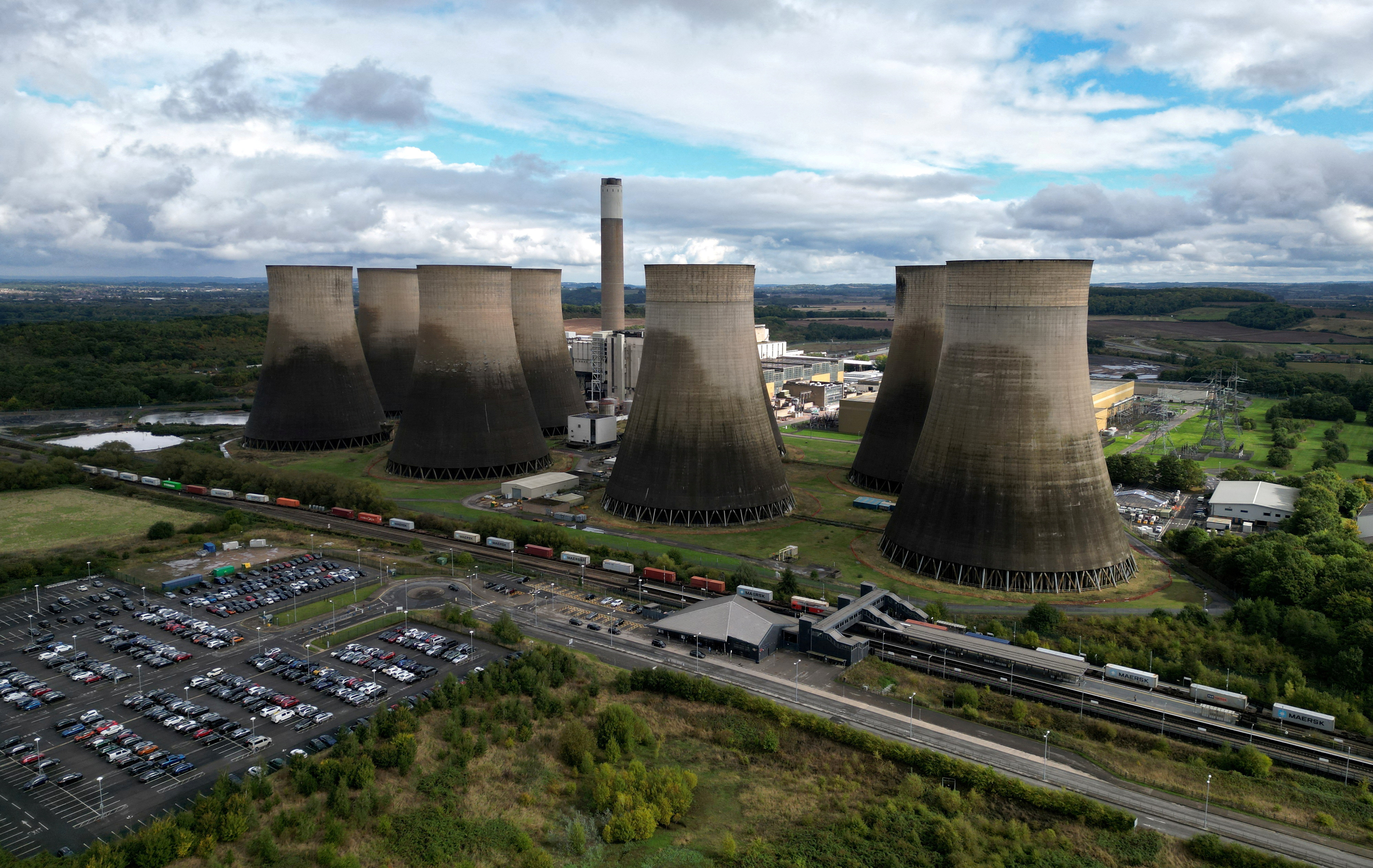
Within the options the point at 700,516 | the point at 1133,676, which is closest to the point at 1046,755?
the point at 1133,676

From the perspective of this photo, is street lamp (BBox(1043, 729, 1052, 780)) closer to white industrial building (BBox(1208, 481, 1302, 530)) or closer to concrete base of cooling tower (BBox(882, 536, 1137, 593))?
concrete base of cooling tower (BBox(882, 536, 1137, 593))

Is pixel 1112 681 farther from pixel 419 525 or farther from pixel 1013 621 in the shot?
pixel 419 525

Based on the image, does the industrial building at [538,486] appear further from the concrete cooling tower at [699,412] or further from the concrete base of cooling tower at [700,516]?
the concrete base of cooling tower at [700,516]

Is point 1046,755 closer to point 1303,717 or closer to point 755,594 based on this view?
point 1303,717

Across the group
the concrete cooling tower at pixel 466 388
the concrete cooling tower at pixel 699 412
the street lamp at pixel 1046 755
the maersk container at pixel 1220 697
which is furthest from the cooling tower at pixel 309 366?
the maersk container at pixel 1220 697

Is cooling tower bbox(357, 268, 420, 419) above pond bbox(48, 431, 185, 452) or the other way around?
above

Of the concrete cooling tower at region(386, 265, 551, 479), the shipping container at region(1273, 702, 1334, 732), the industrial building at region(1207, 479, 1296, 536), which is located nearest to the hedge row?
the shipping container at region(1273, 702, 1334, 732)

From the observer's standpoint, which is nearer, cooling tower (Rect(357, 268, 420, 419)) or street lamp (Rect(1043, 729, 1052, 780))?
street lamp (Rect(1043, 729, 1052, 780))
